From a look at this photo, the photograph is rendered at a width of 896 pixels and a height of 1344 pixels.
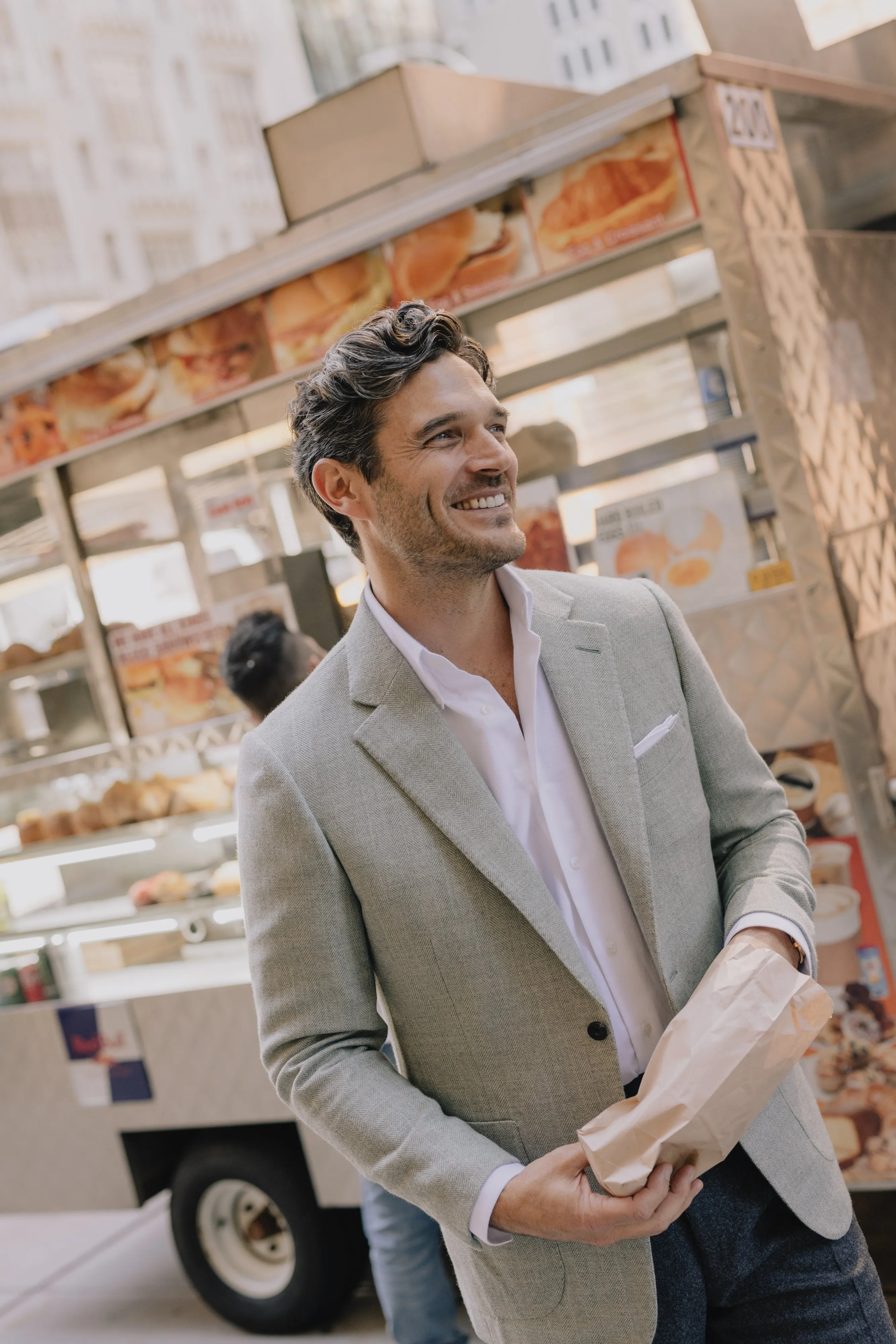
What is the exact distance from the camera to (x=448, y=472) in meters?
1.47

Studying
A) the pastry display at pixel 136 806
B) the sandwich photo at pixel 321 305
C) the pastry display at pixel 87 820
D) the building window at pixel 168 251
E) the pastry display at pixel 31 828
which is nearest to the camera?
the sandwich photo at pixel 321 305

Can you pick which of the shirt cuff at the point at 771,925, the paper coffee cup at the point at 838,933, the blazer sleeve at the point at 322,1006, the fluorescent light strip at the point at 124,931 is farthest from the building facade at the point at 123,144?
the shirt cuff at the point at 771,925

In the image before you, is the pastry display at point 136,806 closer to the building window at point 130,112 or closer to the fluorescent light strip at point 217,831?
the fluorescent light strip at point 217,831

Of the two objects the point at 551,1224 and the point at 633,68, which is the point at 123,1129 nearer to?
the point at 551,1224

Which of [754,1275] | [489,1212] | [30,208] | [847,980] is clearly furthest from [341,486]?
[30,208]

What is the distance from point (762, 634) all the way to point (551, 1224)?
1752 mm

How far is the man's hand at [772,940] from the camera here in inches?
53.9

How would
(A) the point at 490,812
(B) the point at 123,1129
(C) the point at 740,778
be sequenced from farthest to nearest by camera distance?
(B) the point at 123,1129
(C) the point at 740,778
(A) the point at 490,812

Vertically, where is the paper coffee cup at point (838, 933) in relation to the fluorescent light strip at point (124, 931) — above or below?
below

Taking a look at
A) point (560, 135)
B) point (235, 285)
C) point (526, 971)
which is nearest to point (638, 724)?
point (526, 971)

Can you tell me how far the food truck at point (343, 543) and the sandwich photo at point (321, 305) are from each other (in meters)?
0.01

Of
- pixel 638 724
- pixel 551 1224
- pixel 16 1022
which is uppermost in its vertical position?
pixel 638 724

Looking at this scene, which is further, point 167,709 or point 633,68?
point 633,68

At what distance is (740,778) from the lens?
5.39 ft
